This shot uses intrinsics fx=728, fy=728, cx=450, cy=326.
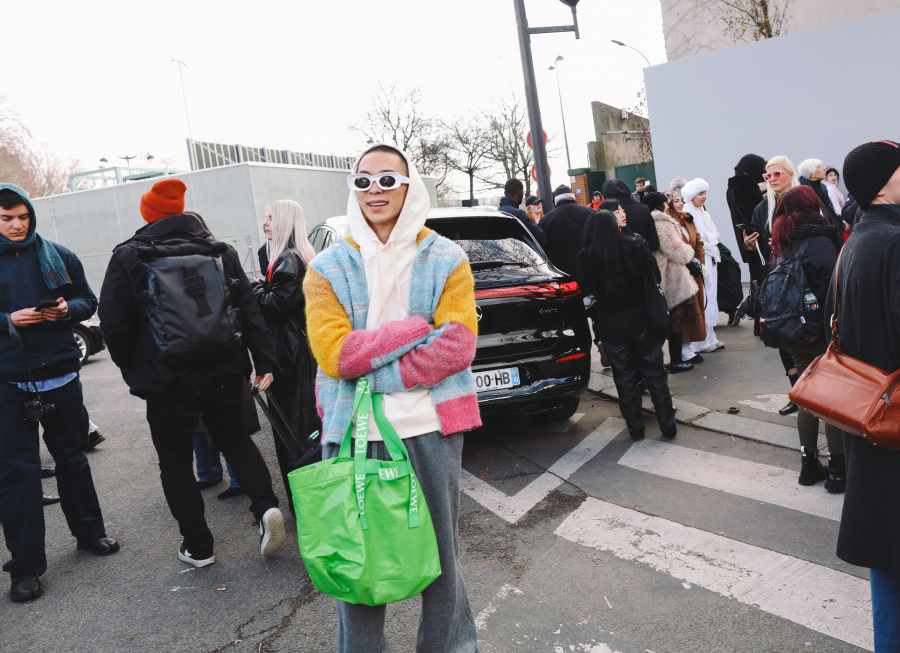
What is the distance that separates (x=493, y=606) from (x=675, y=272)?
482cm

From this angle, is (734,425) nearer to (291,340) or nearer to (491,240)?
(491,240)

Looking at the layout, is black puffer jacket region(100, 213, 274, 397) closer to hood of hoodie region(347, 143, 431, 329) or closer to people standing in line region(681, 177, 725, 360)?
hood of hoodie region(347, 143, 431, 329)

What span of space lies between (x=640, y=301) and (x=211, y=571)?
347 cm

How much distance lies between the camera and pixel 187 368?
3766 mm

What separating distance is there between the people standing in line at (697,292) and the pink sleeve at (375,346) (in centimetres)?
571

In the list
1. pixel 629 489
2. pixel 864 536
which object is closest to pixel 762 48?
pixel 629 489

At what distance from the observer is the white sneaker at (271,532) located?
3908mm

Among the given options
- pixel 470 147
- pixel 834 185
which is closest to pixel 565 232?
pixel 834 185

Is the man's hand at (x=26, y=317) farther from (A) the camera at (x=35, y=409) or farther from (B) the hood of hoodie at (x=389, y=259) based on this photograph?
(B) the hood of hoodie at (x=389, y=259)

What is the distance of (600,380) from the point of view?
741 centimetres

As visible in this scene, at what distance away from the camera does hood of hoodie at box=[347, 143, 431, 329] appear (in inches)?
89.0

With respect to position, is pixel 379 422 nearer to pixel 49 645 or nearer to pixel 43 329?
pixel 49 645

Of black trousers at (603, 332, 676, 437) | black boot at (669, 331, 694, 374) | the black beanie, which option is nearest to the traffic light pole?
black boot at (669, 331, 694, 374)

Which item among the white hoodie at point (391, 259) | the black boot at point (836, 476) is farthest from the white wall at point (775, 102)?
the white hoodie at point (391, 259)
